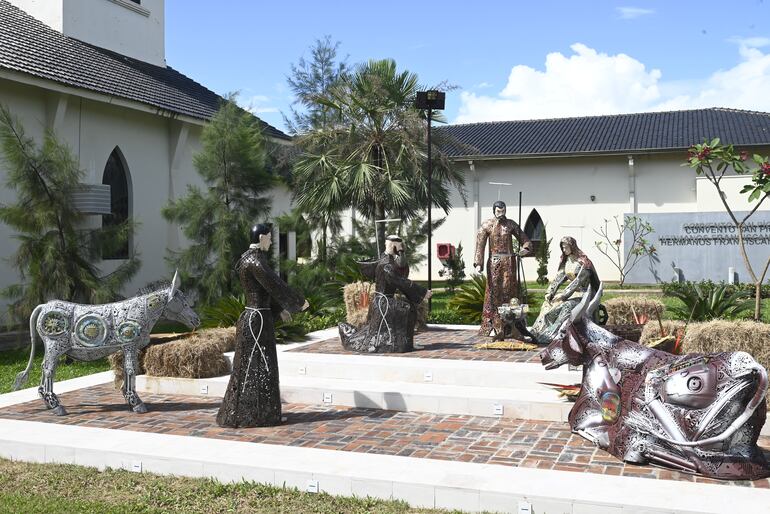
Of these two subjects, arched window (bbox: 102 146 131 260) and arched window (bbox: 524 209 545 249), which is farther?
arched window (bbox: 524 209 545 249)

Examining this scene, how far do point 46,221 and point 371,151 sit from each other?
27.2 feet

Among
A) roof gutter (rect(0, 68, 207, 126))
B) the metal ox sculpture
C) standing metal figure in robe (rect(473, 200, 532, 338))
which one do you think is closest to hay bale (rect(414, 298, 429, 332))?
standing metal figure in robe (rect(473, 200, 532, 338))

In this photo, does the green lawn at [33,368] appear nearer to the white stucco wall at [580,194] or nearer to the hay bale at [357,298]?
the hay bale at [357,298]

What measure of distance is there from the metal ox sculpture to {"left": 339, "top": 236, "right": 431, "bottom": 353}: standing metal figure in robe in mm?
4190

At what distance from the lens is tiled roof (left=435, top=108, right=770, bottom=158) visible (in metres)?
27.5

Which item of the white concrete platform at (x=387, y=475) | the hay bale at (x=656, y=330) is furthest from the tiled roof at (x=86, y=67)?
the hay bale at (x=656, y=330)

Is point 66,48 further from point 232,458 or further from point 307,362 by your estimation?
point 232,458

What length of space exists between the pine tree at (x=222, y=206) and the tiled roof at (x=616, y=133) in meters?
12.0

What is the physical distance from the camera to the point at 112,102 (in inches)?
650

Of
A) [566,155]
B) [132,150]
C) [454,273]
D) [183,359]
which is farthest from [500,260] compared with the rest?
[566,155]

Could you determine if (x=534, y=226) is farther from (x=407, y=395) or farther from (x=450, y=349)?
(x=407, y=395)

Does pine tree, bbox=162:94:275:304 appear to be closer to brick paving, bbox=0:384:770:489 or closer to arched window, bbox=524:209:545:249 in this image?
brick paving, bbox=0:384:770:489

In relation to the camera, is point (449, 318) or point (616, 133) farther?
point (616, 133)

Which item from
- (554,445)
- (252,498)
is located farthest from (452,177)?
(252,498)
